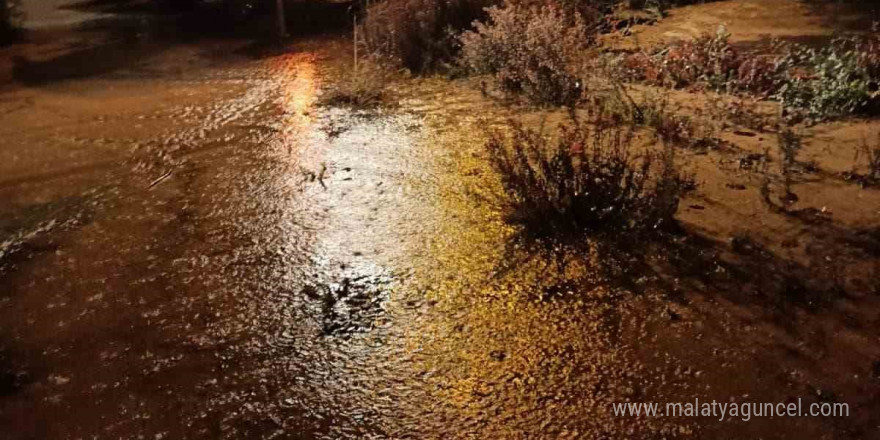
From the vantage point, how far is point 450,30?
25.8 ft

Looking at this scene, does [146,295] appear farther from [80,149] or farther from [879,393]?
[879,393]

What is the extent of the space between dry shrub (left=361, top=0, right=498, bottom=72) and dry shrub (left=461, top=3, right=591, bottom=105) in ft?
2.44

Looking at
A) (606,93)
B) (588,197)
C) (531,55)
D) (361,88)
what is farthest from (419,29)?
(588,197)

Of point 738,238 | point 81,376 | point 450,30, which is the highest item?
point 450,30

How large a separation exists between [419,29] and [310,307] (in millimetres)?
4982

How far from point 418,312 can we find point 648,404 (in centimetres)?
123

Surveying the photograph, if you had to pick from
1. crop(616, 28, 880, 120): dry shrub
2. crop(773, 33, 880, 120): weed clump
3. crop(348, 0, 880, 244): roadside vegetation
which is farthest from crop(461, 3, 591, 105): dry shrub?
crop(773, 33, 880, 120): weed clump

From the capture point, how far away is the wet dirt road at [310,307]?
3.04 m

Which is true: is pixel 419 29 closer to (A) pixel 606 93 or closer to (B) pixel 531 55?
(B) pixel 531 55

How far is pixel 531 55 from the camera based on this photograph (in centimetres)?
655

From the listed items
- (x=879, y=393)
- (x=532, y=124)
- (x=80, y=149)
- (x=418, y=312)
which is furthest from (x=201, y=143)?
(x=879, y=393)

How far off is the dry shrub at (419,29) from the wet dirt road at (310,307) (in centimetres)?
193

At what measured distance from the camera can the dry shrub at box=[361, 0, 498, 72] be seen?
787 centimetres

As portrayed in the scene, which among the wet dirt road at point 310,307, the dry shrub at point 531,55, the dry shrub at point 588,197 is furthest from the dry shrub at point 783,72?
the dry shrub at point 588,197
